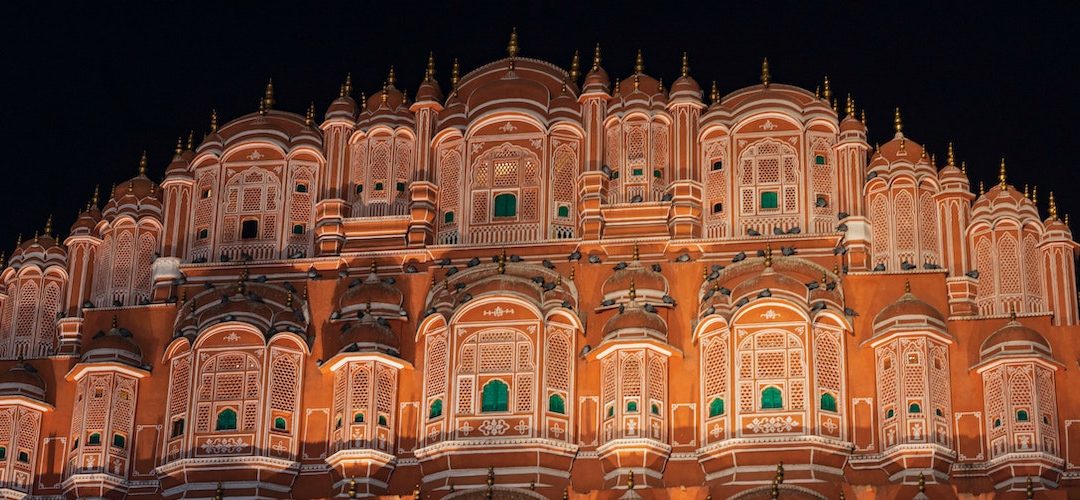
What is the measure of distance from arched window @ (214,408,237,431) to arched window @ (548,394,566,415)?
5.65 metres

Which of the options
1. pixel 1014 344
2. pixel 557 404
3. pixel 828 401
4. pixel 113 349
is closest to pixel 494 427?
pixel 557 404

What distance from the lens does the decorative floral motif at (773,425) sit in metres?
40.5

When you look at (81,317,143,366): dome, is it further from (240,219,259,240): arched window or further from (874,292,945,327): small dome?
(874,292,945,327): small dome

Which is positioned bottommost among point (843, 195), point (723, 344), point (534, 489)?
point (534, 489)

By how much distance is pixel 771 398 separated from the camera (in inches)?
1608

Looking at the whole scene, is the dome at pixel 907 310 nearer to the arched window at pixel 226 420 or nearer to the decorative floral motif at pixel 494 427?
the decorative floral motif at pixel 494 427

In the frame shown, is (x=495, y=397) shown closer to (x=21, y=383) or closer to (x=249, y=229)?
(x=249, y=229)

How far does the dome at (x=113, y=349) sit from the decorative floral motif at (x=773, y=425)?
11.5 metres

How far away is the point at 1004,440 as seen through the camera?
4069 centimetres

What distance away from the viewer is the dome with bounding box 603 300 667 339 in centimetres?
Result: 4141

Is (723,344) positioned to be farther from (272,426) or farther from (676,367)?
(272,426)

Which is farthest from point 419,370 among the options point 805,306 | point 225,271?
point 805,306

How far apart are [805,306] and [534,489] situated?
18.7 ft

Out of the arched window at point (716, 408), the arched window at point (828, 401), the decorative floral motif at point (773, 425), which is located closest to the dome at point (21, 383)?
the arched window at point (716, 408)
